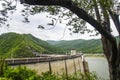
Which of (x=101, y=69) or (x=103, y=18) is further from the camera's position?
(x=101, y=69)

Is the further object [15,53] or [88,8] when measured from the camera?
[15,53]

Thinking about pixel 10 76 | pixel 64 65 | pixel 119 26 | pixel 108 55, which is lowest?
pixel 64 65

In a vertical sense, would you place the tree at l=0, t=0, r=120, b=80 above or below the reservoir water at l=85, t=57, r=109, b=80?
above

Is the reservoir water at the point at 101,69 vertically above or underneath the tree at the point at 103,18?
underneath

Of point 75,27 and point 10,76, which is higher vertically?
point 75,27

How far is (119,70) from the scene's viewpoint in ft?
38.7

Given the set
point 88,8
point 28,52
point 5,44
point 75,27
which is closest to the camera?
point 88,8

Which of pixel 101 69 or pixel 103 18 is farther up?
pixel 103 18

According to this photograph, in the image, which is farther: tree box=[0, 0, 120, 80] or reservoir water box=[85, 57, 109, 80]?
reservoir water box=[85, 57, 109, 80]

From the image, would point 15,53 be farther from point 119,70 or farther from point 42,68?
point 119,70

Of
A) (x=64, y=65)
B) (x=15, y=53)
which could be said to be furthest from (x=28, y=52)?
(x=64, y=65)

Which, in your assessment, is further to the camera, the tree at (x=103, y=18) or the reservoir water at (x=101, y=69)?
the reservoir water at (x=101, y=69)

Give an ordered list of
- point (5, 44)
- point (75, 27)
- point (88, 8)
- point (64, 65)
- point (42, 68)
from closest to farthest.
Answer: point (88, 8), point (75, 27), point (42, 68), point (64, 65), point (5, 44)

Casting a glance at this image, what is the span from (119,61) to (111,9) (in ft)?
7.10
